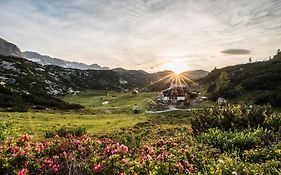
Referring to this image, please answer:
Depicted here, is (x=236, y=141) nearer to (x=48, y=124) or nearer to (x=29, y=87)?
(x=48, y=124)

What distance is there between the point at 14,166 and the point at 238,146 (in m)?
11.4

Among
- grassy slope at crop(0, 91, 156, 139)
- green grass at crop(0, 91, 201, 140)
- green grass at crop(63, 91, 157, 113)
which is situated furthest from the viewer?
green grass at crop(63, 91, 157, 113)

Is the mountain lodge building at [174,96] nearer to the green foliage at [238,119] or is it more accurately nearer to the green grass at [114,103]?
the green grass at [114,103]

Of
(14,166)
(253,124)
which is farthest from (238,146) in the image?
(14,166)

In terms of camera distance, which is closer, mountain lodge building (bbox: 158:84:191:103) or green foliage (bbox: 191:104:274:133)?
green foliage (bbox: 191:104:274:133)

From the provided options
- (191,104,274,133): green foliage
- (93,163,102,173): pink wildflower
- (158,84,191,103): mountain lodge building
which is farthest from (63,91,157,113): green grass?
(93,163,102,173): pink wildflower

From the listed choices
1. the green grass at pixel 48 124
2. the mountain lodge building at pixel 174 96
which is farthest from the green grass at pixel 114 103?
the green grass at pixel 48 124

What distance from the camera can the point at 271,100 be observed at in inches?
2970

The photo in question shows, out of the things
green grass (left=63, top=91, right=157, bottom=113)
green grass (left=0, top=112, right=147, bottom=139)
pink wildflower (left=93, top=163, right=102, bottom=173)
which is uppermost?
pink wildflower (left=93, top=163, right=102, bottom=173)

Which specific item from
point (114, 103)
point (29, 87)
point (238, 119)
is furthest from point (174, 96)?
point (238, 119)

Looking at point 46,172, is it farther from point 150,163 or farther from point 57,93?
point 57,93

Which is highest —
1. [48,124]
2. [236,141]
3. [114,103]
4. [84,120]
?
[236,141]

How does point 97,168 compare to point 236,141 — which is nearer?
point 97,168

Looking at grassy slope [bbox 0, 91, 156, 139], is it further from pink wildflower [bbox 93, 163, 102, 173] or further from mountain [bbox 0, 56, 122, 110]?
pink wildflower [bbox 93, 163, 102, 173]
